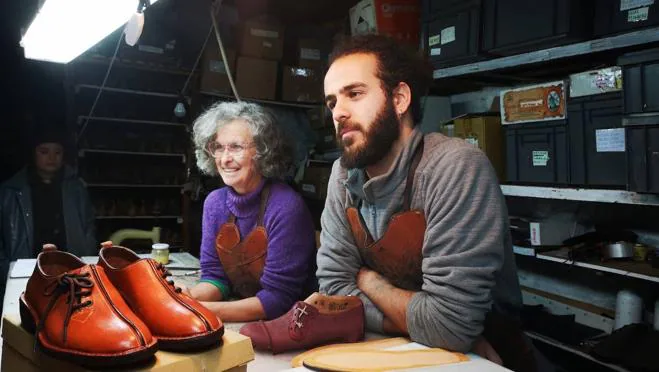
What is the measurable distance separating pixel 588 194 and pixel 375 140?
141cm

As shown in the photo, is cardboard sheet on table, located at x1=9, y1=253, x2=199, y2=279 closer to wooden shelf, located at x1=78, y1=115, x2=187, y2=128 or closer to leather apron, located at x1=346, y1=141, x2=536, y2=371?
leather apron, located at x1=346, y1=141, x2=536, y2=371

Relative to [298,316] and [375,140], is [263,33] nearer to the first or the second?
[375,140]

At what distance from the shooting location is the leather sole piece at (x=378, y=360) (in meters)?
1.05

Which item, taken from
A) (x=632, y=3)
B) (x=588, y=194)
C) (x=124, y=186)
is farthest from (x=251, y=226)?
(x=124, y=186)

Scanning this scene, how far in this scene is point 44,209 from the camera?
3908 millimetres

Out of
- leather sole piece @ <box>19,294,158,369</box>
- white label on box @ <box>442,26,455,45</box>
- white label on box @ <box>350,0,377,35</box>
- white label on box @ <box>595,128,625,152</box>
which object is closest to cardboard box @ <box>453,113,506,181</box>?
white label on box @ <box>442,26,455,45</box>

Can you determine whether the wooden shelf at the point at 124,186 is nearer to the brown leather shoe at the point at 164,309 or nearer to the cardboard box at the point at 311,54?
the cardboard box at the point at 311,54

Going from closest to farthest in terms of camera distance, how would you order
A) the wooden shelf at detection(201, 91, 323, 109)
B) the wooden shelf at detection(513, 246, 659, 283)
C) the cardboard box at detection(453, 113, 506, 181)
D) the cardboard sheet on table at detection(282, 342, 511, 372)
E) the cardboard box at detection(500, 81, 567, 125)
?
the cardboard sheet on table at detection(282, 342, 511, 372), the wooden shelf at detection(513, 246, 659, 283), the cardboard box at detection(500, 81, 567, 125), the cardboard box at detection(453, 113, 506, 181), the wooden shelf at detection(201, 91, 323, 109)

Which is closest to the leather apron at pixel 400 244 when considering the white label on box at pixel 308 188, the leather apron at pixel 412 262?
the leather apron at pixel 412 262

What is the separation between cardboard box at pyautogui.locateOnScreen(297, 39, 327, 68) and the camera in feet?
15.8

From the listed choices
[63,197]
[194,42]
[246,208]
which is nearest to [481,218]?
[246,208]

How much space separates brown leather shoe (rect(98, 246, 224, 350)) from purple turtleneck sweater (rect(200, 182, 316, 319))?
72 centimetres

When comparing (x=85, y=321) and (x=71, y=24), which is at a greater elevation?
(x=71, y=24)

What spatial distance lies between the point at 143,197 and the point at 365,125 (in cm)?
419
